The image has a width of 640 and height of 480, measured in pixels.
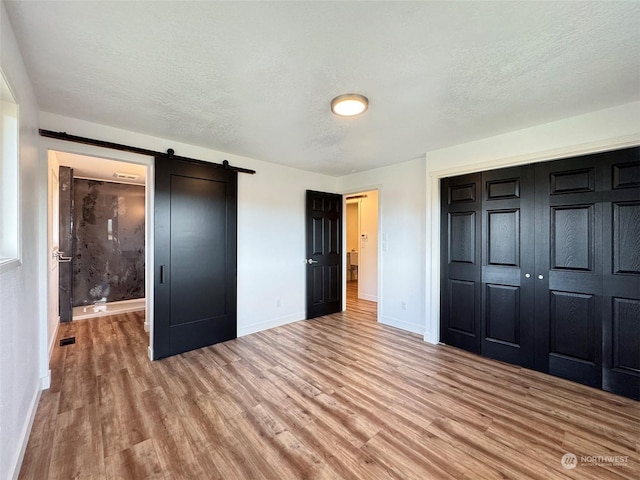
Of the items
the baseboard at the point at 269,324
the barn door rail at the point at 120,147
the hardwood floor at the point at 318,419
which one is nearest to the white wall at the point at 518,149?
the hardwood floor at the point at 318,419

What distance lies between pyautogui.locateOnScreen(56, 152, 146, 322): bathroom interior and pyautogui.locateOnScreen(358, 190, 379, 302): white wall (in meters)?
A: 4.53

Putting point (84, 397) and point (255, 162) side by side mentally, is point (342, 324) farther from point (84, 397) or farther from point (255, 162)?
point (84, 397)

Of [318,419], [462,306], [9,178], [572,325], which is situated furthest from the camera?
[462,306]

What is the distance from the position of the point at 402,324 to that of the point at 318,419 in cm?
242

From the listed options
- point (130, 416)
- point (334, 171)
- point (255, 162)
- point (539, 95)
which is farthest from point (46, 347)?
point (539, 95)

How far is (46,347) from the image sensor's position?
249 centimetres

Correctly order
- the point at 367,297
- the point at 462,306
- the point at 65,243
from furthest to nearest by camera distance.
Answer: the point at 367,297 → the point at 65,243 → the point at 462,306

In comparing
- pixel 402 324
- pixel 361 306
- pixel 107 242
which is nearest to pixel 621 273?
pixel 402 324

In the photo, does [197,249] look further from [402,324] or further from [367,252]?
[367,252]

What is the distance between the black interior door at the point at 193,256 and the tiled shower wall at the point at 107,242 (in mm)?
2814

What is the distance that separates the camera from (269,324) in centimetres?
412

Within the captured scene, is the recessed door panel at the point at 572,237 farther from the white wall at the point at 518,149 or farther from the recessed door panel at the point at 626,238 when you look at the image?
the white wall at the point at 518,149

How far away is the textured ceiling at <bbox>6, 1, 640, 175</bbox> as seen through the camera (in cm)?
139

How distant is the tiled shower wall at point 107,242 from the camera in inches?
189
